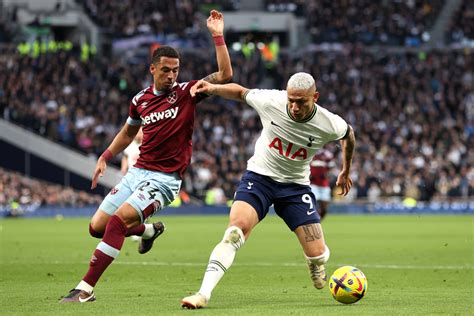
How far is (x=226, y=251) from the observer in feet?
35.4

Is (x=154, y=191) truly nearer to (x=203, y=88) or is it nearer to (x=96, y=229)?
(x=96, y=229)

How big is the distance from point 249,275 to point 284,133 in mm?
4707

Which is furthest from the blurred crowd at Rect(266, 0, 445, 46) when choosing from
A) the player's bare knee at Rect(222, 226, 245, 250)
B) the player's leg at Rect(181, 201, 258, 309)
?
the player's bare knee at Rect(222, 226, 245, 250)

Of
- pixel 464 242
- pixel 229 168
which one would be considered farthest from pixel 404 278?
pixel 229 168

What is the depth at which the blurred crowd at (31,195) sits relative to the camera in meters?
43.2

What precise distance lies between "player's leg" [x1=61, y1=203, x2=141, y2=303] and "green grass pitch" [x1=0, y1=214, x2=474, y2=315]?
0.70 ft

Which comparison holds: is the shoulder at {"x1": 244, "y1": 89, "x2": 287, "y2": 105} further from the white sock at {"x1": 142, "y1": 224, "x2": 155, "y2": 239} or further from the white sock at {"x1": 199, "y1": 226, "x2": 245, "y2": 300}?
the white sock at {"x1": 142, "y1": 224, "x2": 155, "y2": 239}

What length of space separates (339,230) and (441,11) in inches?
1135

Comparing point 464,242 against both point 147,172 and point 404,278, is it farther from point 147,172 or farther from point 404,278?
point 147,172

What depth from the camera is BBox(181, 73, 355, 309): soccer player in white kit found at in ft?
36.1

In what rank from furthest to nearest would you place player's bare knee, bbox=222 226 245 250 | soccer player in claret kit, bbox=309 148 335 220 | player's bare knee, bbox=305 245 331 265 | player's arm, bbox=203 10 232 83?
soccer player in claret kit, bbox=309 148 335 220 < player's bare knee, bbox=305 245 331 265 < player's arm, bbox=203 10 232 83 < player's bare knee, bbox=222 226 245 250

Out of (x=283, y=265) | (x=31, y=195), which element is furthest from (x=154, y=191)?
(x=31, y=195)

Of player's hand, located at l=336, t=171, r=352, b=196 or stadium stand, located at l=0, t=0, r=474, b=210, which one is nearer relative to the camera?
player's hand, located at l=336, t=171, r=352, b=196

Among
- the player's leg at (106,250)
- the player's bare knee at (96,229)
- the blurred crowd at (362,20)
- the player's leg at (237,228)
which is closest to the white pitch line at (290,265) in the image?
the player's bare knee at (96,229)
